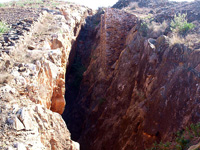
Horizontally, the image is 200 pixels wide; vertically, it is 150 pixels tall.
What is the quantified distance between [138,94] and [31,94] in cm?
425

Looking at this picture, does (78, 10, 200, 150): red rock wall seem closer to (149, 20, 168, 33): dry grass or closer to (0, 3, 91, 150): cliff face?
(149, 20, 168, 33): dry grass

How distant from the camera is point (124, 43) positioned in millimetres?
13047

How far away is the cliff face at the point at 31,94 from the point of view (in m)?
4.24

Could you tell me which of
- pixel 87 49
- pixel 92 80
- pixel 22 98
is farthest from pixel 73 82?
pixel 22 98

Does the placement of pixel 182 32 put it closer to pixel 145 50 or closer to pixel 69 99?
pixel 145 50

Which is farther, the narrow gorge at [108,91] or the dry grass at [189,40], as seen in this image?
the dry grass at [189,40]

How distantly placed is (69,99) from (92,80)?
246 cm

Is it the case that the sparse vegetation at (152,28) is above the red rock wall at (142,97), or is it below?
above

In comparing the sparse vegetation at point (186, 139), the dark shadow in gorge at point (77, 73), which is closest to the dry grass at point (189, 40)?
the sparse vegetation at point (186, 139)

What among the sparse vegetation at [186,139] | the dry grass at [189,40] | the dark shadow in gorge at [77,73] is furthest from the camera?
the dark shadow in gorge at [77,73]

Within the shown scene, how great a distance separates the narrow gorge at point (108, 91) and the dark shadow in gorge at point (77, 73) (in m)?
0.12

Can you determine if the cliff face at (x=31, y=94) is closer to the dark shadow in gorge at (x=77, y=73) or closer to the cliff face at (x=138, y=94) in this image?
the cliff face at (x=138, y=94)

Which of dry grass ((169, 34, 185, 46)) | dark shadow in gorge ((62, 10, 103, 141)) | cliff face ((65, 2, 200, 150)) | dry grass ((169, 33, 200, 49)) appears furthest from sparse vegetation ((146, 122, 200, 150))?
dark shadow in gorge ((62, 10, 103, 141))

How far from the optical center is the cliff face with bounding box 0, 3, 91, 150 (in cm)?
424
